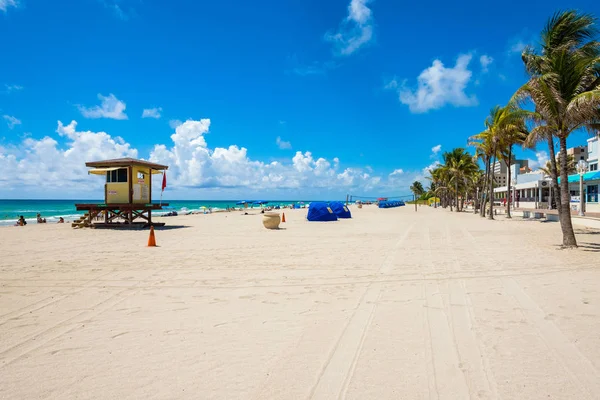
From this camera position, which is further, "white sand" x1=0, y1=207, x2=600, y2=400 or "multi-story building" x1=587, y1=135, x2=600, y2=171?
"multi-story building" x1=587, y1=135, x2=600, y2=171

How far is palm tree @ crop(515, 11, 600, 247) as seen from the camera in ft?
37.2

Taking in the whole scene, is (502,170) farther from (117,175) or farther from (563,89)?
(117,175)

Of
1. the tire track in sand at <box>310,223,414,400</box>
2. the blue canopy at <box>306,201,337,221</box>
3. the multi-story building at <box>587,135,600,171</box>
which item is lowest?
the tire track in sand at <box>310,223,414,400</box>

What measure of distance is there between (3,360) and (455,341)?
195 inches

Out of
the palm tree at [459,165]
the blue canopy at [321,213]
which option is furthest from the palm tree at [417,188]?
the blue canopy at [321,213]

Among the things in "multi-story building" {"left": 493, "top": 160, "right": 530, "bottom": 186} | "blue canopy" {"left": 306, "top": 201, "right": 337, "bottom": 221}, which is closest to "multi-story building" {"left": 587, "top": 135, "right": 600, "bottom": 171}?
"multi-story building" {"left": 493, "top": 160, "right": 530, "bottom": 186}

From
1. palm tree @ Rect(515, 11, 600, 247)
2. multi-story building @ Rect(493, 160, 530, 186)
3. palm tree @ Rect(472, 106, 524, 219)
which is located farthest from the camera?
multi-story building @ Rect(493, 160, 530, 186)

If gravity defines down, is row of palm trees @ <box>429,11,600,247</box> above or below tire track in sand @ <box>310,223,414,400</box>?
above

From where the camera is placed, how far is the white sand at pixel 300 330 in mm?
3236

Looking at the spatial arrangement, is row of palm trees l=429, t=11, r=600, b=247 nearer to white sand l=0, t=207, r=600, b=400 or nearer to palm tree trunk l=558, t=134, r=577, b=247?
palm tree trunk l=558, t=134, r=577, b=247

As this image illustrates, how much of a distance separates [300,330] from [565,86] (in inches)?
483

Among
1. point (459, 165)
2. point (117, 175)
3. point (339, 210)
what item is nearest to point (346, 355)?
point (117, 175)

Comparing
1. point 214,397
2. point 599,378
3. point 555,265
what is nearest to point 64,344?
point 214,397

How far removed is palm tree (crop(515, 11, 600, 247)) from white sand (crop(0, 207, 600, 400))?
4.68m
